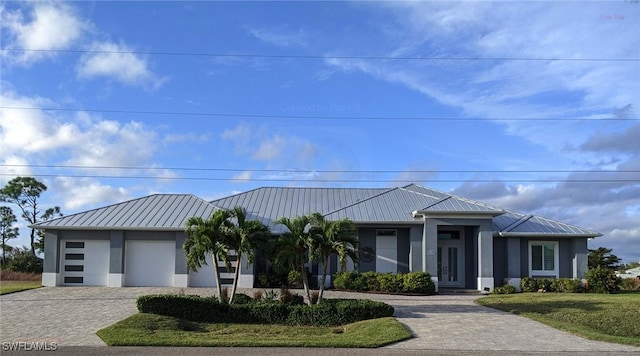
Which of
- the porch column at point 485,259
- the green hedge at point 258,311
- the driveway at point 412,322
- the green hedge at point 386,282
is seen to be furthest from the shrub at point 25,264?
the porch column at point 485,259

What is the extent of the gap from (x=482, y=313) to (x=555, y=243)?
11.8 metres

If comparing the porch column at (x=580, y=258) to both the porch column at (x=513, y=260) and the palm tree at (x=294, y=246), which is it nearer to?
the porch column at (x=513, y=260)

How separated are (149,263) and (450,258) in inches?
603

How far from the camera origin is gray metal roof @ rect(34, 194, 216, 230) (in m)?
27.6

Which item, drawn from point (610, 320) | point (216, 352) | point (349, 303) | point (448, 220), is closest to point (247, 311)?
point (349, 303)

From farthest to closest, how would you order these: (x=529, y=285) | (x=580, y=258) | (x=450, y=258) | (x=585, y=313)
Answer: (x=450, y=258) < (x=580, y=258) < (x=529, y=285) < (x=585, y=313)

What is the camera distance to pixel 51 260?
1084 inches

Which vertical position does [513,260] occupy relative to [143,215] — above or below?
below

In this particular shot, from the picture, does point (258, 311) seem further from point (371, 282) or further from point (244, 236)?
point (371, 282)

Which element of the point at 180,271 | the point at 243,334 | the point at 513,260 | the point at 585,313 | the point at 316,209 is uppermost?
the point at 316,209

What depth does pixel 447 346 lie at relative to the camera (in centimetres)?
1344

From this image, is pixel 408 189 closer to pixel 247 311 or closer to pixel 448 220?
pixel 448 220

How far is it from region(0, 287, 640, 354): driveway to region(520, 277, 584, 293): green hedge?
4.69 m

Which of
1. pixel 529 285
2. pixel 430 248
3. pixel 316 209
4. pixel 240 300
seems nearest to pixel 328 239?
pixel 240 300
